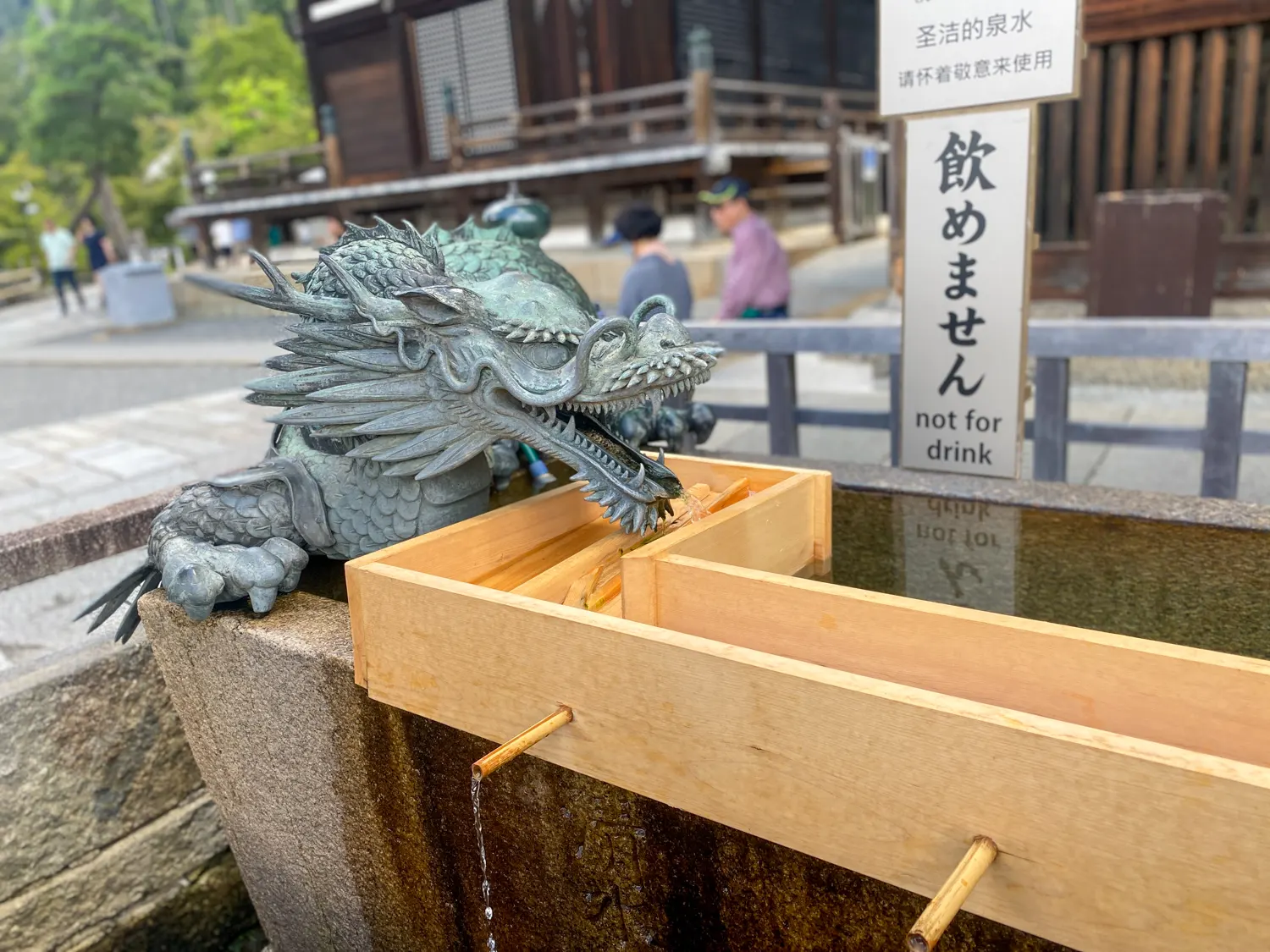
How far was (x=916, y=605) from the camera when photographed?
141 centimetres

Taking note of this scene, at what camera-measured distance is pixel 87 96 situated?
25.9m

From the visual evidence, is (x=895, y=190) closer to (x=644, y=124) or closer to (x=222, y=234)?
(x=644, y=124)

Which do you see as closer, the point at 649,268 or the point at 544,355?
the point at 544,355

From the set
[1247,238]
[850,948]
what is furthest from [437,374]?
[1247,238]

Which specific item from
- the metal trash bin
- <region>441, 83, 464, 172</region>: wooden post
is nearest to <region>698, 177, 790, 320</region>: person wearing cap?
<region>441, 83, 464, 172</region>: wooden post

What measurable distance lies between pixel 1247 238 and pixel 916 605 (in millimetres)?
6938

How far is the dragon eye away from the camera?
1777 mm

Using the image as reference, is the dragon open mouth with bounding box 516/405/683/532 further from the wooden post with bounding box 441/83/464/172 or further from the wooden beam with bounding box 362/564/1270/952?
the wooden post with bounding box 441/83/464/172

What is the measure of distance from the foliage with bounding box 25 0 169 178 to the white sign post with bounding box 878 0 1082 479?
2920cm

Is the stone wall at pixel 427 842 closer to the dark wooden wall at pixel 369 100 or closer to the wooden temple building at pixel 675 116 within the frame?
the wooden temple building at pixel 675 116

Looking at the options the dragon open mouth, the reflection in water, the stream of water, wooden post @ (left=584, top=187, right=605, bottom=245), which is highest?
wooden post @ (left=584, top=187, right=605, bottom=245)

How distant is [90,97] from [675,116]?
2149 cm

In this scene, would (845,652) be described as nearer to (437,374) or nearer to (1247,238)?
(437,374)

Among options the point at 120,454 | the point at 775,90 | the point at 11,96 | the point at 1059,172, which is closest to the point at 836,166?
the point at 775,90
